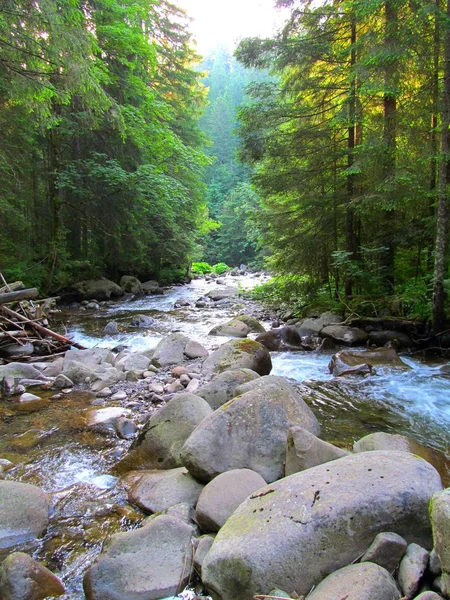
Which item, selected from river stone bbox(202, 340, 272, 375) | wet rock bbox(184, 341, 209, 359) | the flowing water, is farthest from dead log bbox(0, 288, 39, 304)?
river stone bbox(202, 340, 272, 375)

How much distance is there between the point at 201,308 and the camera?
16.0 meters

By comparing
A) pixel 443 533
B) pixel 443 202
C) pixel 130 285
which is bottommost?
pixel 443 533

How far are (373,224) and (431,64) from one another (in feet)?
12.8

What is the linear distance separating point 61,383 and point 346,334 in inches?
251

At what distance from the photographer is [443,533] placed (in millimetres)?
2012

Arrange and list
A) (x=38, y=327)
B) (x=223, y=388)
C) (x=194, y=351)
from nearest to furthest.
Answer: (x=223, y=388)
(x=194, y=351)
(x=38, y=327)

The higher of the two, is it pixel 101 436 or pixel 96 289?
pixel 96 289

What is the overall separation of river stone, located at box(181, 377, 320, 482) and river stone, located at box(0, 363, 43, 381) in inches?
178

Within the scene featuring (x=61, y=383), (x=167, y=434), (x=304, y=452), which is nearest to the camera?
(x=304, y=452)

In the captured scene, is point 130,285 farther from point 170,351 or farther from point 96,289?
point 170,351

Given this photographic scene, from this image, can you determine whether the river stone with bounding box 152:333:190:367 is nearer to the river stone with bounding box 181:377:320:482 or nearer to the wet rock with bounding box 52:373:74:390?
the wet rock with bounding box 52:373:74:390

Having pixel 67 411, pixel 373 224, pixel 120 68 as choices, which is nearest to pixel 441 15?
pixel 373 224

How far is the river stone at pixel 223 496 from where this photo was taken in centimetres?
305

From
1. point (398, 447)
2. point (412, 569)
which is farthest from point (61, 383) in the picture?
point (412, 569)
